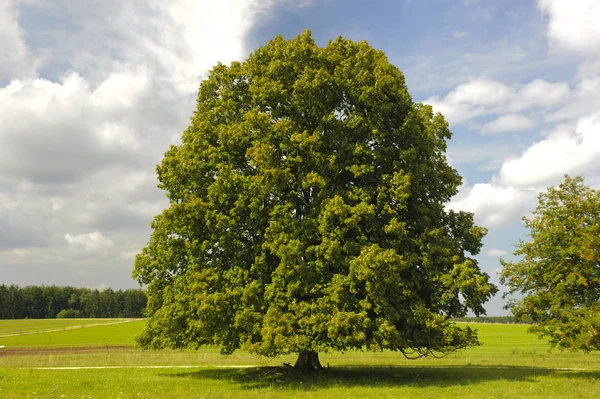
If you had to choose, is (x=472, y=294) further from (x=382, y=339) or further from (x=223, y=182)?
(x=223, y=182)

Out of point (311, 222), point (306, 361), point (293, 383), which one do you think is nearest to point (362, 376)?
point (306, 361)

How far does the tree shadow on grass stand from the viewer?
23828mm

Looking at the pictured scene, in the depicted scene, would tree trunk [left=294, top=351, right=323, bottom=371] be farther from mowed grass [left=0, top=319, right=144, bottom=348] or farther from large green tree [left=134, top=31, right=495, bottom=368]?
mowed grass [left=0, top=319, right=144, bottom=348]

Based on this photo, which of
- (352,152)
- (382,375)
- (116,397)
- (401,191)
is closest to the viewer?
(116,397)

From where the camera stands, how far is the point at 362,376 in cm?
2683

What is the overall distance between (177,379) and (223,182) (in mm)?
11385

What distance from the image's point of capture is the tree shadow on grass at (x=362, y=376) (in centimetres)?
2383

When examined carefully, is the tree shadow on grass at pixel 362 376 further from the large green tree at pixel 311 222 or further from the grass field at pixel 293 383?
the large green tree at pixel 311 222

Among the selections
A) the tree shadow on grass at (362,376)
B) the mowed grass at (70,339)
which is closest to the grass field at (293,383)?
the tree shadow on grass at (362,376)

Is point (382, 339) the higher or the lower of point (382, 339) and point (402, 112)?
the lower

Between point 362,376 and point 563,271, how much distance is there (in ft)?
42.0

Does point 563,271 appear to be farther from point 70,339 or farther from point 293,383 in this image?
point 70,339

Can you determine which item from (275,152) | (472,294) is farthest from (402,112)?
(472,294)

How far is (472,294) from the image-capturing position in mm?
23531
